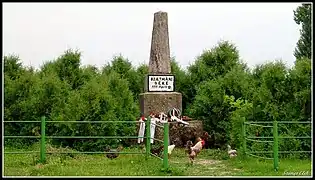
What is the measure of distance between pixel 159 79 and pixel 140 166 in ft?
17.5

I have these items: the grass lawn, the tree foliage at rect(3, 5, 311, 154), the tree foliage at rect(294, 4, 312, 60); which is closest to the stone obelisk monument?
the tree foliage at rect(3, 5, 311, 154)

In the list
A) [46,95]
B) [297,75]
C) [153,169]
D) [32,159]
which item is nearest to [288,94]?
[297,75]

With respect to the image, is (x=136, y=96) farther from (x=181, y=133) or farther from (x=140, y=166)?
(x=140, y=166)

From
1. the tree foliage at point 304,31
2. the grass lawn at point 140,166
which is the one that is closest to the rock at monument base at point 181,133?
the grass lawn at point 140,166

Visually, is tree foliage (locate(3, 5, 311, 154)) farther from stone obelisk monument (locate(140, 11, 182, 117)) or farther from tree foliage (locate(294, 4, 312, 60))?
tree foliage (locate(294, 4, 312, 60))

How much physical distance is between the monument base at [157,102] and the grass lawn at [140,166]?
3298mm

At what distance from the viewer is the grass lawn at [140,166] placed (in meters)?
8.82

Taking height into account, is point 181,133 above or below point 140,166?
above

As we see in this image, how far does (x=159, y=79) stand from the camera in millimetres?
14555

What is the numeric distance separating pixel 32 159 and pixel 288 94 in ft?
18.4

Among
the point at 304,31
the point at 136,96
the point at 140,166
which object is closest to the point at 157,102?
the point at 136,96

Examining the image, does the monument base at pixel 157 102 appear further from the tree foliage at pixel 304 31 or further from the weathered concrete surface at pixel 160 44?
the tree foliage at pixel 304 31

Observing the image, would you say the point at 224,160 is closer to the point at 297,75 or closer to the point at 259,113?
the point at 259,113

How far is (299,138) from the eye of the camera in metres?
10.8
